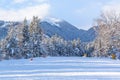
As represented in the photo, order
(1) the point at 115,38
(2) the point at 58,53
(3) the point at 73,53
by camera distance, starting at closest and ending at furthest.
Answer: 1. (1) the point at 115,38
2. (2) the point at 58,53
3. (3) the point at 73,53

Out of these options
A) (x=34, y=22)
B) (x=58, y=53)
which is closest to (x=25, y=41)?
(x=34, y=22)

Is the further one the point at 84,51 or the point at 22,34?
the point at 84,51

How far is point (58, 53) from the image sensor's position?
112 m

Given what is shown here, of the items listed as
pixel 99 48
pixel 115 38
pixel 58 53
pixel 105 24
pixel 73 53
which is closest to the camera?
pixel 115 38

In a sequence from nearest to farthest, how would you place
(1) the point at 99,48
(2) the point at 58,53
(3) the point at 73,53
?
(1) the point at 99,48 → (2) the point at 58,53 → (3) the point at 73,53

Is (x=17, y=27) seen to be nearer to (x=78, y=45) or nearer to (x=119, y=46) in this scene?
(x=119, y=46)

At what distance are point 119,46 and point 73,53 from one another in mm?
54485

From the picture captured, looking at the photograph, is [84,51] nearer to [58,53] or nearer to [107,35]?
[58,53]

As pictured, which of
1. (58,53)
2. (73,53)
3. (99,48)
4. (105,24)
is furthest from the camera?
(73,53)

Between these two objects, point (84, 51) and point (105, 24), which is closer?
point (105, 24)

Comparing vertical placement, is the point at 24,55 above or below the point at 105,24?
below

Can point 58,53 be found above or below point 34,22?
below

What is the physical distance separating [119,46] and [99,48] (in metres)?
14.1

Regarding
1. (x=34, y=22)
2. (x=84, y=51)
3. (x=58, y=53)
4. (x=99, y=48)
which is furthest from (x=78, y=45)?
(x=34, y=22)
